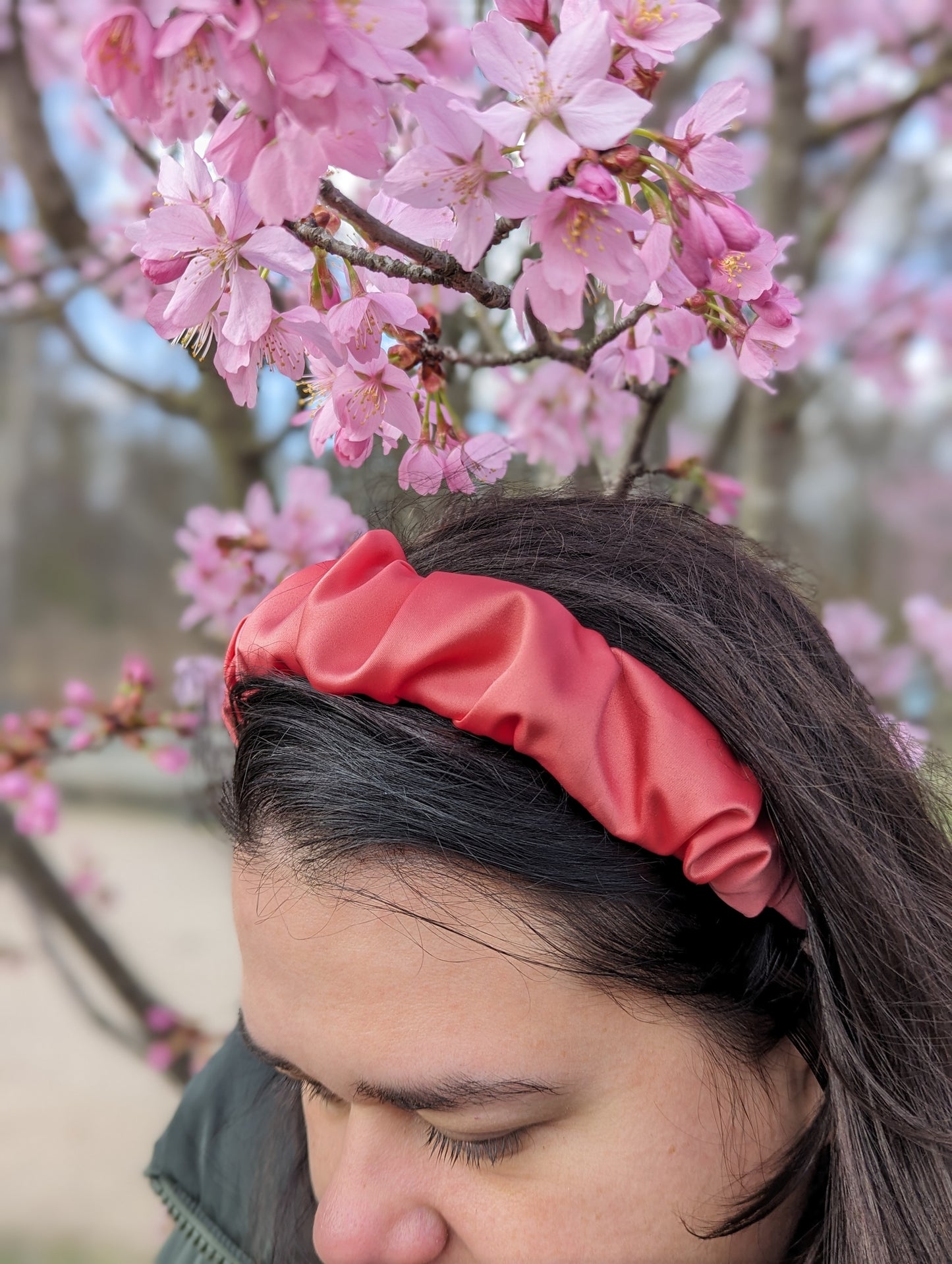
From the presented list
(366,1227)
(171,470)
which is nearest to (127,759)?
(171,470)

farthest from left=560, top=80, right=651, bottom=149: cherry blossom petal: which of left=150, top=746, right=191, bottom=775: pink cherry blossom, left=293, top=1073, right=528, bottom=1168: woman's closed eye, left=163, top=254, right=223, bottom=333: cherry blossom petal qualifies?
left=150, top=746, right=191, bottom=775: pink cherry blossom

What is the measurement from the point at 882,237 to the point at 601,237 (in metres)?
3.47

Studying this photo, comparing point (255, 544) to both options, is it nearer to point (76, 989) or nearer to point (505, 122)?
point (505, 122)

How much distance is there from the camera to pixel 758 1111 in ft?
2.34

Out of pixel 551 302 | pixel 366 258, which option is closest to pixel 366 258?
pixel 366 258

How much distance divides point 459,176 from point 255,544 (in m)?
0.75

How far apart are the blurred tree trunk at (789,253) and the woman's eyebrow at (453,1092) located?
103cm

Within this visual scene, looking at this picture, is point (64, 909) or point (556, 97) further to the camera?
point (64, 909)

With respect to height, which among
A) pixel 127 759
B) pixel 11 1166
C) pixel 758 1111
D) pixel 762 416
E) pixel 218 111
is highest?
pixel 218 111

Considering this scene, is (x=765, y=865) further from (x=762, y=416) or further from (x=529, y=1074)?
(x=762, y=416)

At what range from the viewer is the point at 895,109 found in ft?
5.43

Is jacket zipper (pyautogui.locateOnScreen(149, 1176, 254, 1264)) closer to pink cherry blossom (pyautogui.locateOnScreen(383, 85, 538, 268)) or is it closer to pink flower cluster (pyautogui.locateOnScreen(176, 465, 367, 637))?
pink flower cluster (pyautogui.locateOnScreen(176, 465, 367, 637))

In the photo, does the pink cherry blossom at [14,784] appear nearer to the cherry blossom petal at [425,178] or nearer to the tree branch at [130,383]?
the tree branch at [130,383]

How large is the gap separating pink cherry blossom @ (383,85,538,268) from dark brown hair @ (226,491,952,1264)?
28cm
